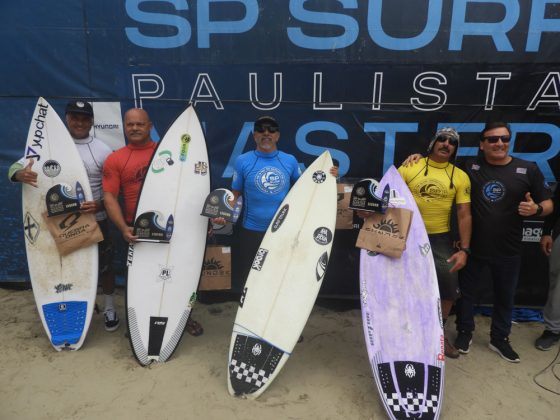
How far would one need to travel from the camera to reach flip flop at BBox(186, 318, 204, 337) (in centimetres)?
279

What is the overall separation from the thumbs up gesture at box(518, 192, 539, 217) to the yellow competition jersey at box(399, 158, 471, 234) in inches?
11.4

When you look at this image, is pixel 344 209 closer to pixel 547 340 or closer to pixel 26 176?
pixel 547 340

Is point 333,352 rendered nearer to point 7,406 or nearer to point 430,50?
point 7,406

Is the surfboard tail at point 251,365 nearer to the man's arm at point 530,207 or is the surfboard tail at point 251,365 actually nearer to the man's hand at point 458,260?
the man's hand at point 458,260

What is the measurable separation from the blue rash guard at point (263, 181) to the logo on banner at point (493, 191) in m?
Answer: 1.21

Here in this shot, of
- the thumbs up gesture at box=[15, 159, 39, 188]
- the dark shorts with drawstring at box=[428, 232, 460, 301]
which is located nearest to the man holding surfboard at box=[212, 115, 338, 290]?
the dark shorts with drawstring at box=[428, 232, 460, 301]

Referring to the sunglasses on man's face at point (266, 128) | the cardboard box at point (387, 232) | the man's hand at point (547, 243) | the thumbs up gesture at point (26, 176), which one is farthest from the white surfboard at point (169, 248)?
the man's hand at point (547, 243)

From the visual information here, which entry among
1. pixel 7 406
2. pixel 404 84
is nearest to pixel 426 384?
pixel 404 84

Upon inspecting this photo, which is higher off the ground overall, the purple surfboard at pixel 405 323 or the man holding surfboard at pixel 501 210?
the man holding surfboard at pixel 501 210

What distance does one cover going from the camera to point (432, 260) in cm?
242

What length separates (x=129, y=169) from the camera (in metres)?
2.56

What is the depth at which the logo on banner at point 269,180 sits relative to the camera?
2430 mm

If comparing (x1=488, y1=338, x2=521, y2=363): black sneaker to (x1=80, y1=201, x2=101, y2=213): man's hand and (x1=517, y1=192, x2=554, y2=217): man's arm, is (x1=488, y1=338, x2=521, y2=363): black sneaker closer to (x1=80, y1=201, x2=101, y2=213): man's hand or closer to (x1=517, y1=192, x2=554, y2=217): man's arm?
(x1=517, y1=192, x2=554, y2=217): man's arm

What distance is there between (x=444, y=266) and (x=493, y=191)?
22.3 inches
